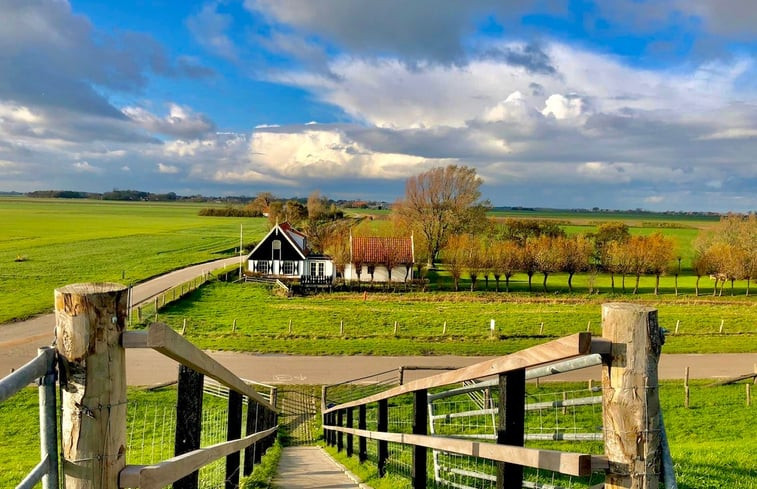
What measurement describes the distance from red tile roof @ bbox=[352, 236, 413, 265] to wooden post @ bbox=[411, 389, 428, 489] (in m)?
41.0

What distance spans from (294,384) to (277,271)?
29.0 metres

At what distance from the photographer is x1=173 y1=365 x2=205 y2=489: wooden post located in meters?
2.89

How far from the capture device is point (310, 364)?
18547 mm

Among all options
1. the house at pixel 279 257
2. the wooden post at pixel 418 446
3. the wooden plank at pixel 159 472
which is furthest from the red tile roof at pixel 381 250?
the wooden plank at pixel 159 472

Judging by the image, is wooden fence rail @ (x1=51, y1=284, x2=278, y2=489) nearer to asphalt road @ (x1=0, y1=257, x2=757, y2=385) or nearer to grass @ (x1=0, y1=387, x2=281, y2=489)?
grass @ (x1=0, y1=387, x2=281, y2=489)

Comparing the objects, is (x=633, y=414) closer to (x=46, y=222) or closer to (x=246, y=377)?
(x=246, y=377)

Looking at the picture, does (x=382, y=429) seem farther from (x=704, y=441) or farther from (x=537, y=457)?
(x=704, y=441)

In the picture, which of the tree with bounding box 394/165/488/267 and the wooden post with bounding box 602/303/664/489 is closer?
the wooden post with bounding box 602/303/664/489

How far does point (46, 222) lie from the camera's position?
98562 mm

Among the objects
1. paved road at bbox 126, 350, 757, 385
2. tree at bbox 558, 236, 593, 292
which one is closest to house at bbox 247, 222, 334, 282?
tree at bbox 558, 236, 593, 292

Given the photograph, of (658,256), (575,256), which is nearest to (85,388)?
(575,256)

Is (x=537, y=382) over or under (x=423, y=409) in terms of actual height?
under

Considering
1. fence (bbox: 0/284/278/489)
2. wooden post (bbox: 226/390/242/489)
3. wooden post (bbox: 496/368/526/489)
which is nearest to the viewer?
fence (bbox: 0/284/278/489)

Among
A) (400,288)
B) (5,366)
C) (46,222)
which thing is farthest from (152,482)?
(46,222)
